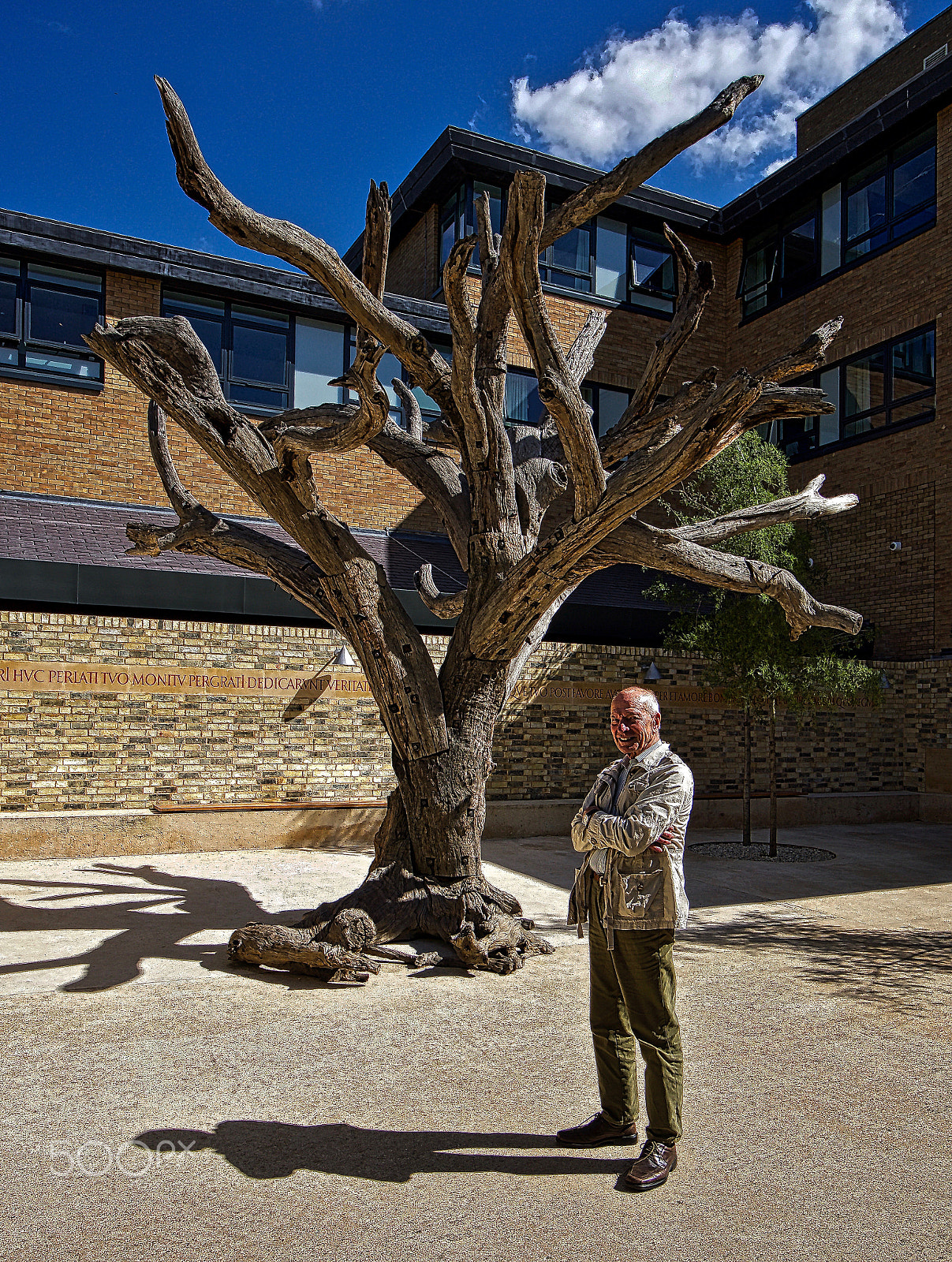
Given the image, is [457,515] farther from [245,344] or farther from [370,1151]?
[245,344]

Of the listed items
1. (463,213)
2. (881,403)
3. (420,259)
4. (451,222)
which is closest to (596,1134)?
(881,403)

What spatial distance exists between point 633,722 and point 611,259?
58.6 ft

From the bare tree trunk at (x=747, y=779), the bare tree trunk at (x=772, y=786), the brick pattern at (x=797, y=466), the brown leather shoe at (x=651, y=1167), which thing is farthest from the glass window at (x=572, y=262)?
the brown leather shoe at (x=651, y=1167)

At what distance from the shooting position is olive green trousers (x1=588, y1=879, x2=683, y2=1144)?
3.67 m

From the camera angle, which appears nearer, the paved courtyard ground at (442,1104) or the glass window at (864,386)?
the paved courtyard ground at (442,1104)

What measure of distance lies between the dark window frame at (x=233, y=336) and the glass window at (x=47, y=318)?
1198 mm

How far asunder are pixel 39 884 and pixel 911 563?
1420 cm

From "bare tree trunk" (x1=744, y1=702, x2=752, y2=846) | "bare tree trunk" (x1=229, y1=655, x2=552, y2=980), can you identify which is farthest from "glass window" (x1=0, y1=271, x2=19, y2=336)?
"bare tree trunk" (x1=744, y1=702, x2=752, y2=846)

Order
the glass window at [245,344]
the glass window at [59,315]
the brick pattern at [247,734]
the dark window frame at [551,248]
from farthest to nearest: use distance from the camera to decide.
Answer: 1. the dark window frame at [551,248]
2. the glass window at [245,344]
3. the glass window at [59,315]
4. the brick pattern at [247,734]

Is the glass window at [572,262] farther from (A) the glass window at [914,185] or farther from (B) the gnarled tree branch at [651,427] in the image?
(B) the gnarled tree branch at [651,427]

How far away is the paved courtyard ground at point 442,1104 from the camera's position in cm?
325

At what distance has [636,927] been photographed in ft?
12.2

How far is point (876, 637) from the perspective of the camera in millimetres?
16641

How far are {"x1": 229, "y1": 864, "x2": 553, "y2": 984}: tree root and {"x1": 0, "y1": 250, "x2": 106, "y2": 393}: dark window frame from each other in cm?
1080
